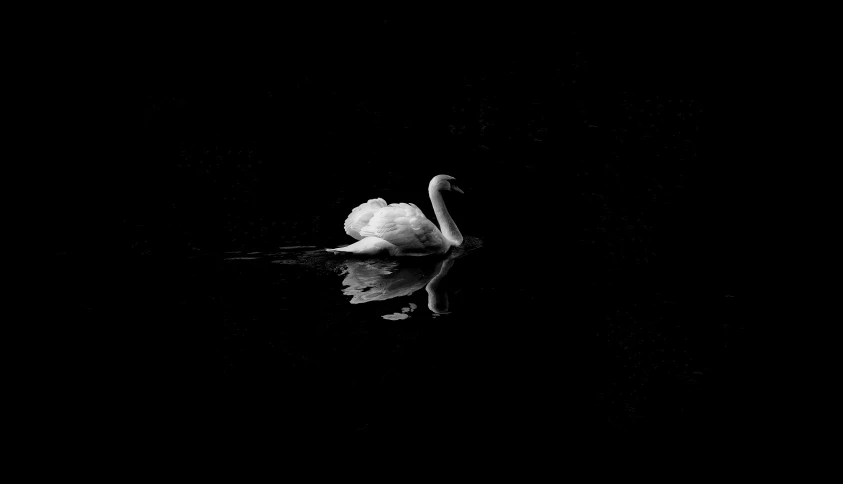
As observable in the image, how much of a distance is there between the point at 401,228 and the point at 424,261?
43cm

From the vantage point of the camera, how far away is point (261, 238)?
7.97 meters

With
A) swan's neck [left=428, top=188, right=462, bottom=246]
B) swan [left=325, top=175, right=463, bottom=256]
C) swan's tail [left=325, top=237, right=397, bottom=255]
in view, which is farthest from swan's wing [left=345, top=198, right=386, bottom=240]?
swan's neck [left=428, top=188, right=462, bottom=246]

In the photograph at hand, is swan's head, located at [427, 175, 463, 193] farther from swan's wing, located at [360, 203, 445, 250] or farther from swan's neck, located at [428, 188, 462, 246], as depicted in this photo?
swan's wing, located at [360, 203, 445, 250]

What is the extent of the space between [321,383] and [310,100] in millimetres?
10391

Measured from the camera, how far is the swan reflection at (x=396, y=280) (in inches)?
250

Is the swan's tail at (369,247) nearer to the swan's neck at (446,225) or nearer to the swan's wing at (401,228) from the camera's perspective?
the swan's wing at (401,228)

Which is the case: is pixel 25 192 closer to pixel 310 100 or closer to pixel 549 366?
pixel 310 100

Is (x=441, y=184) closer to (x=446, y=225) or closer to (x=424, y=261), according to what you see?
(x=446, y=225)

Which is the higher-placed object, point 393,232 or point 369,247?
point 393,232

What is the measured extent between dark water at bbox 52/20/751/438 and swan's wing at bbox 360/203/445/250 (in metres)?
0.23

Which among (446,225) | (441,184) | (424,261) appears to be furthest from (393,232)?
(441,184)

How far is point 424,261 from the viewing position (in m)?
7.61

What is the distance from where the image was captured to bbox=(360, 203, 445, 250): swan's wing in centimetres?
735

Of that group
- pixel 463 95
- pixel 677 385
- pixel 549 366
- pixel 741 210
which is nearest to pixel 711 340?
pixel 677 385
